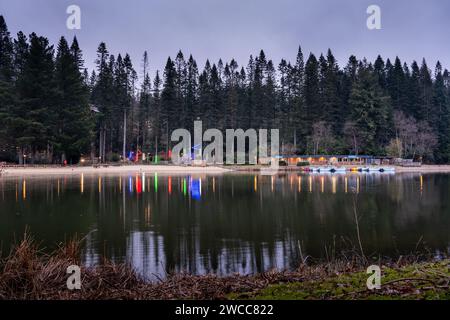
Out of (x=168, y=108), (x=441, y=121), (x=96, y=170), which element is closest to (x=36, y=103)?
(x=96, y=170)

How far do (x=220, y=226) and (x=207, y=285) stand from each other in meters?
9.28

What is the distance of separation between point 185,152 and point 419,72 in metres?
62.9

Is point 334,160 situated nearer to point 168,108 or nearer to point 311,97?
point 311,97

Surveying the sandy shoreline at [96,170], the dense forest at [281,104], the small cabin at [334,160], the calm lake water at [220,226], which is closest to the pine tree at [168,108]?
the dense forest at [281,104]

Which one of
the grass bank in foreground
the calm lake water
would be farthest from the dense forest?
the grass bank in foreground

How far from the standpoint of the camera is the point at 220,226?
607 inches

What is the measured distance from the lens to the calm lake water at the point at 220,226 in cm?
1081

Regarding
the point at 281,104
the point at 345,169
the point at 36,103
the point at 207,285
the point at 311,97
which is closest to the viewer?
the point at 207,285

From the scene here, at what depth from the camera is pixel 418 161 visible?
78125 millimetres

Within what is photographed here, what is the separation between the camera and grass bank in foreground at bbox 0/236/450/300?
533 centimetres

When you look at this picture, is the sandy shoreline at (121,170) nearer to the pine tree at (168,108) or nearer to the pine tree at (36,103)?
the pine tree at (36,103)

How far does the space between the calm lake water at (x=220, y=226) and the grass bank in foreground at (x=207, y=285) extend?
2.76 meters

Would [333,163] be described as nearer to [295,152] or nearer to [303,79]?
[295,152]

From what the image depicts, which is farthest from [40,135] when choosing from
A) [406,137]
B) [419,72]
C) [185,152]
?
[419,72]
